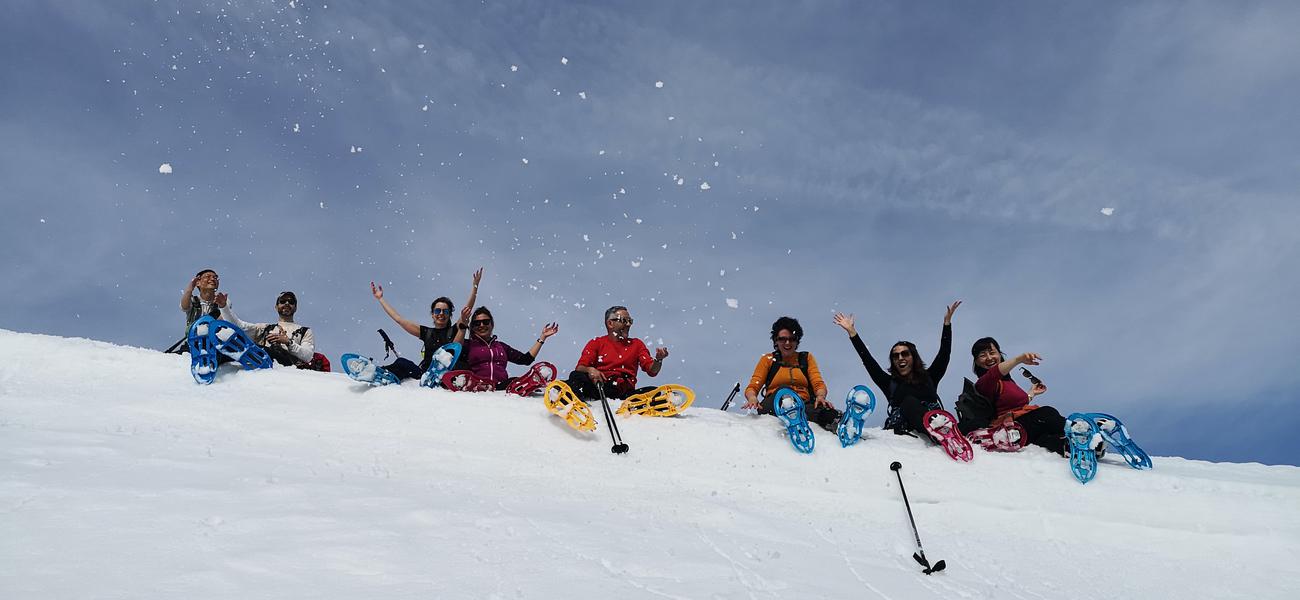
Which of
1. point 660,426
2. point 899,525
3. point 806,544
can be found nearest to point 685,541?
point 806,544

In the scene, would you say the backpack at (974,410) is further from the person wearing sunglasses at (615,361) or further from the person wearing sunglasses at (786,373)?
the person wearing sunglasses at (615,361)

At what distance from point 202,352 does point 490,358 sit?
3189 mm

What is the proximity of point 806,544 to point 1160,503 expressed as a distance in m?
→ 3.99

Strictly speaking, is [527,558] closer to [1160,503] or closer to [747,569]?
[747,569]

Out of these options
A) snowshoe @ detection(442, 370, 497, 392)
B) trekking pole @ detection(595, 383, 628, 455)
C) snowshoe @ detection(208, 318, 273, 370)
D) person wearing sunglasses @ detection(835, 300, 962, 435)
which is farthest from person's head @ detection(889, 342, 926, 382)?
snowshoe @ detection(208, 318, 273, 370)

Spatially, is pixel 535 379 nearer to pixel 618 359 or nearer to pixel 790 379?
pixel 618 359

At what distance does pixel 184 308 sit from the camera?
8938 mm

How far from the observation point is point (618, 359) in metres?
8.77

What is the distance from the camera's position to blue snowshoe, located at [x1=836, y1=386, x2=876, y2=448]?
7.68m

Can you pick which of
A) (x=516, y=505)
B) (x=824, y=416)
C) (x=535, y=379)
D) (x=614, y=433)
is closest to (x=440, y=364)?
(x=535, y=379)

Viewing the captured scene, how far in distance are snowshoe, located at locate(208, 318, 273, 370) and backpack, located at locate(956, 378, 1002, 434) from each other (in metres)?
8.34

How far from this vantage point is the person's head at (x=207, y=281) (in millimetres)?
8906

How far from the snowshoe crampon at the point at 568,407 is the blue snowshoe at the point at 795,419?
2116 millimetres

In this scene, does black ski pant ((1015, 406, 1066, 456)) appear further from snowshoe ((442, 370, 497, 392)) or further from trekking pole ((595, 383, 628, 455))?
snowshoe ((442, 370, 497, 392))
